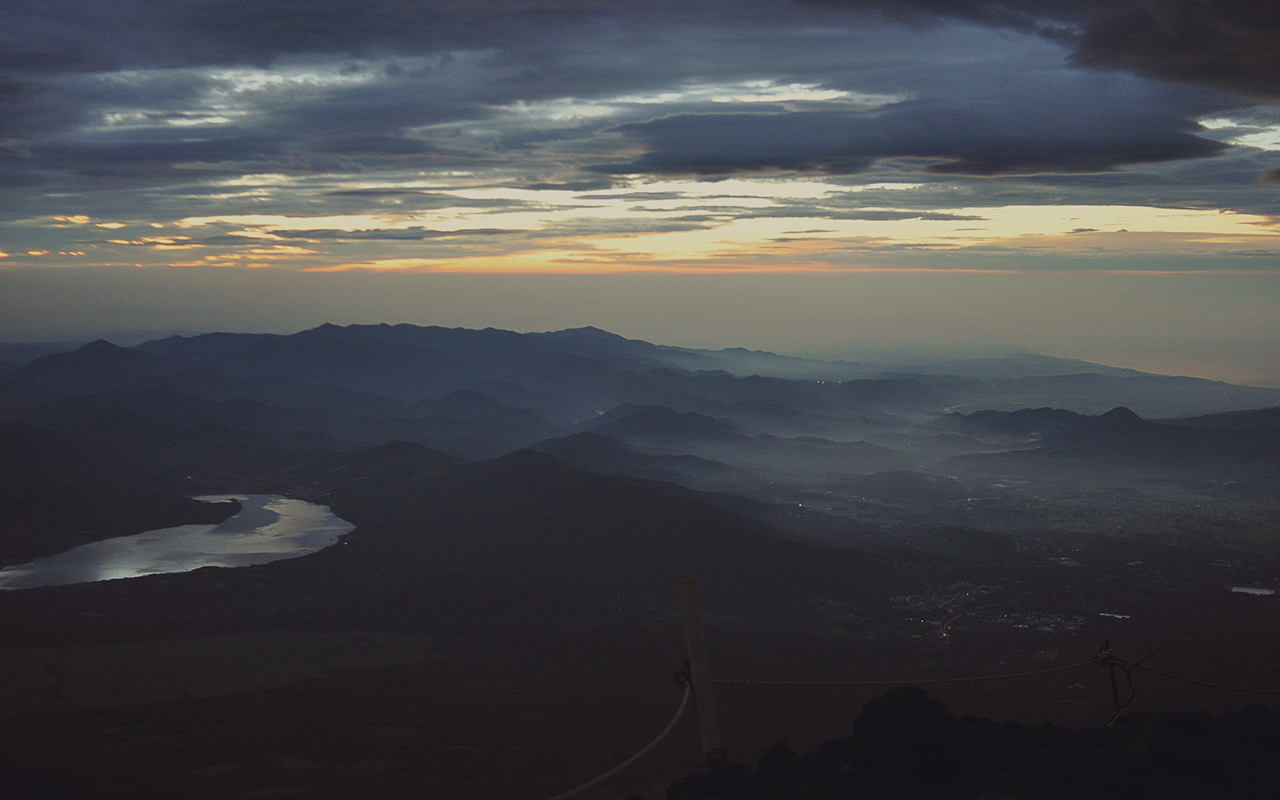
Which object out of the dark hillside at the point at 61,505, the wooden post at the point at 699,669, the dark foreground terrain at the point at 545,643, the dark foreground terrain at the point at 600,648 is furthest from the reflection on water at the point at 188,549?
the wooden post at the point at 699,669

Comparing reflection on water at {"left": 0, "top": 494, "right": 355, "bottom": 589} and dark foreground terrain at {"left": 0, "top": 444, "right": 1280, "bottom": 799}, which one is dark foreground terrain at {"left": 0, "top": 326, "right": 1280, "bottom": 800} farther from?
reflection on water at {"left": 0, "top": 494, "right": 355, "bottom": 589}

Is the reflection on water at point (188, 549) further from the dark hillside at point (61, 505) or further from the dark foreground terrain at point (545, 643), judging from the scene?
the dark foreground terrain at point (545, 643)

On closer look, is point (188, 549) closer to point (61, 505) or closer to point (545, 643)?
point (61, 505)

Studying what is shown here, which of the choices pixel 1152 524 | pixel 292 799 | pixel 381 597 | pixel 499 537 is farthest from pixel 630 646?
pixel 1152 524

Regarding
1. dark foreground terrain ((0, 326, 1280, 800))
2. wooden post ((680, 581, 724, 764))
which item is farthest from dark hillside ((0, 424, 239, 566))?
wooden post ((680, 581, 724, 764))

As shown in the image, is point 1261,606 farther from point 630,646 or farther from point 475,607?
point 475,607
